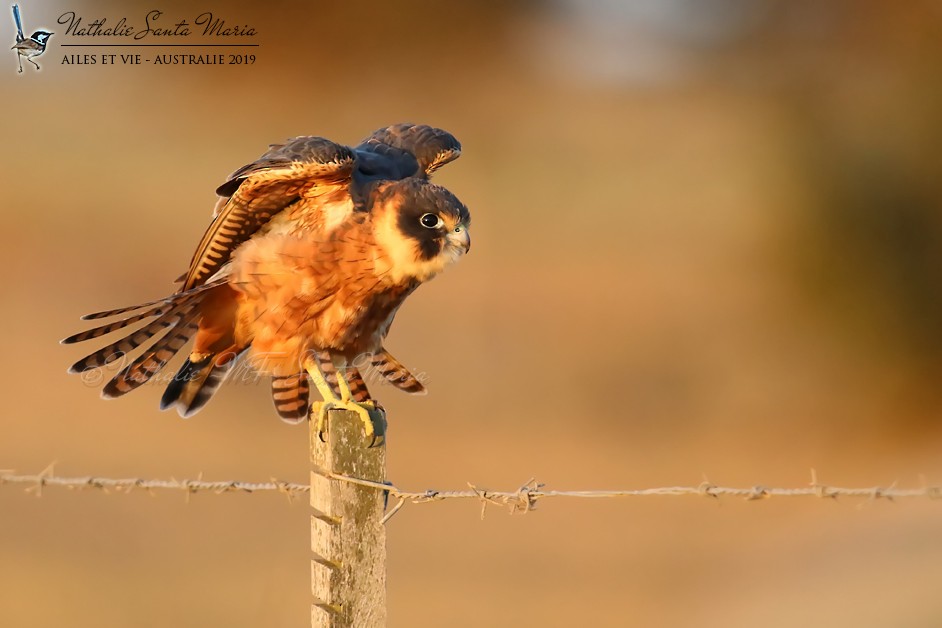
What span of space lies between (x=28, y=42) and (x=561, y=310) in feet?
21.8

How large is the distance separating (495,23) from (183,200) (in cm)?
472

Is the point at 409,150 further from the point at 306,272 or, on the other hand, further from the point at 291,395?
the point at 291,395

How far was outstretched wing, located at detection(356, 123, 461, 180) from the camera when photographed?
3.57m

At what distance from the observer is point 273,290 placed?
328cm

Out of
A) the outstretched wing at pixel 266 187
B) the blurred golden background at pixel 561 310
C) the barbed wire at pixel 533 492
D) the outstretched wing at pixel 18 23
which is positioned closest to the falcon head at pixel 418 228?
the outstretched wing at pixel 266 187

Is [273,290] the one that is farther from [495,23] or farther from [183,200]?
[495,23]

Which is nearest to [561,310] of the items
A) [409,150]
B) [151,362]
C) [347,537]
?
[409,150]

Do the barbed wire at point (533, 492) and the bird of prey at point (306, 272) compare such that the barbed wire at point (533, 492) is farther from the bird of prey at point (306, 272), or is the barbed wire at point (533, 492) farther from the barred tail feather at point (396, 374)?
the barred tail feather at point (396, 374)

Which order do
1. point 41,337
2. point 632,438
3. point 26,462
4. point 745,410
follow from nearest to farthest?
point 26,462
point 632,438
point 745,410
point 41,337

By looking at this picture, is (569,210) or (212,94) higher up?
(212,94)

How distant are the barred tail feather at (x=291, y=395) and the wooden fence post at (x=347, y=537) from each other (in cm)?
136

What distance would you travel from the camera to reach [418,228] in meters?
3.12

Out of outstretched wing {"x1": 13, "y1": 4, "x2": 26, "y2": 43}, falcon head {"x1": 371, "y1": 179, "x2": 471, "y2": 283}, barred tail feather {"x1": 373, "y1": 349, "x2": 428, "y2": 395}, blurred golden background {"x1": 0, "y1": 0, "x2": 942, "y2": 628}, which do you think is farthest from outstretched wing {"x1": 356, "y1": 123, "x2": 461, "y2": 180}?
outstretched wing {"x1": 13, "y1": 4, "x2": 26, "y2": 43}

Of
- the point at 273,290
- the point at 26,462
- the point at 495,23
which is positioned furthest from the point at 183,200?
the point at 273,290
